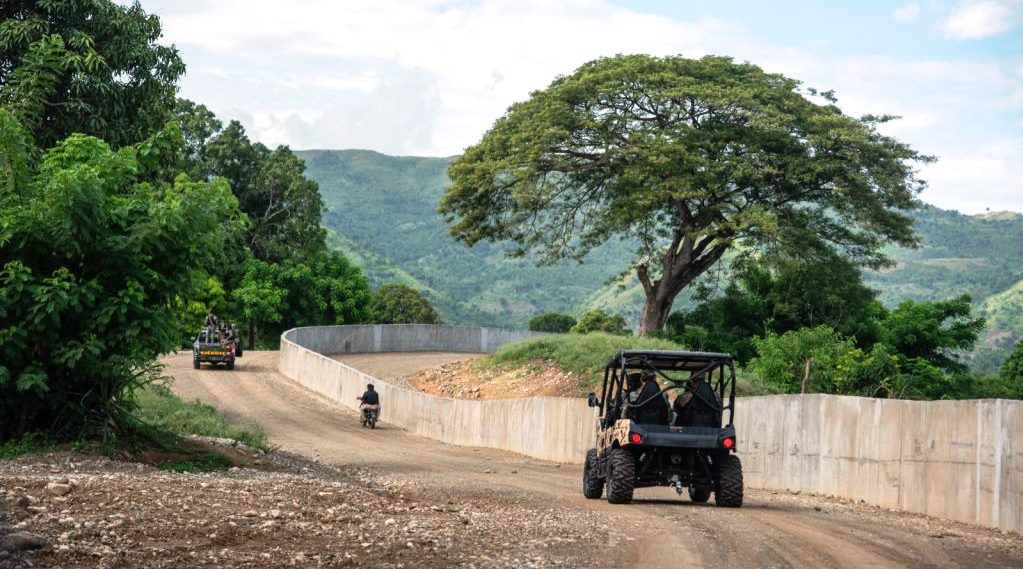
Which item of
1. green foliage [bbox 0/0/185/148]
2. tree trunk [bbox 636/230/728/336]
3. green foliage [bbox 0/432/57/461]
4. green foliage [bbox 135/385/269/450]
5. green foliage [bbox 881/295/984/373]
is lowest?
green foliage [bbox 135/385/269/450]

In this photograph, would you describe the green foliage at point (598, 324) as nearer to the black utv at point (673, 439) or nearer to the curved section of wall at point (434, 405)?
the curved section of wall at point (434, 405)

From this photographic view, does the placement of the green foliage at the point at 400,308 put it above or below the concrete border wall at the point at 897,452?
above

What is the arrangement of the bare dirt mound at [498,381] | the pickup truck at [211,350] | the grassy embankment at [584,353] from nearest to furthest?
the grassy embankment at [584,353]
the bare dirt mound at [498,381]
the pickup truck at [211,350]

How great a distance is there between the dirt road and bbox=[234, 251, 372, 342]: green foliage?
49301 millimetres

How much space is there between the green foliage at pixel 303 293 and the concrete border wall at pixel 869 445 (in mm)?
46917

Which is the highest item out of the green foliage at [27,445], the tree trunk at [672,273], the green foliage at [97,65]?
the green foliage at [97,65]

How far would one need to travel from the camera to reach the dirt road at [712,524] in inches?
480

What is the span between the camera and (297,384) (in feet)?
188

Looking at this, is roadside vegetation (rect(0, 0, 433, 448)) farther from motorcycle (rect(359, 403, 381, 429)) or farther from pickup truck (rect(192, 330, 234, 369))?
pickup truck (rect(192, 330, 234, 369))

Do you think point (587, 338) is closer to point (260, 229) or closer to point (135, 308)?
point (135, 308)

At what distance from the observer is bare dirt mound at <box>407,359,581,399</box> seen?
157 feet

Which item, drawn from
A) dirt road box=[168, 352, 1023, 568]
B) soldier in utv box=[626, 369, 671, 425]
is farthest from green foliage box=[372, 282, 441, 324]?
soldier in utv box=[626, 369, 671, 425]

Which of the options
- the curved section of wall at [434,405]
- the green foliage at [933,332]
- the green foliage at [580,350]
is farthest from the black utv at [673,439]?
the green foliage at [933,332]

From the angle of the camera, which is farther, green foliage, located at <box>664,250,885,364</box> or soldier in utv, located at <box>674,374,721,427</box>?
green foliage, located at <box>664,250,885,364</box>
